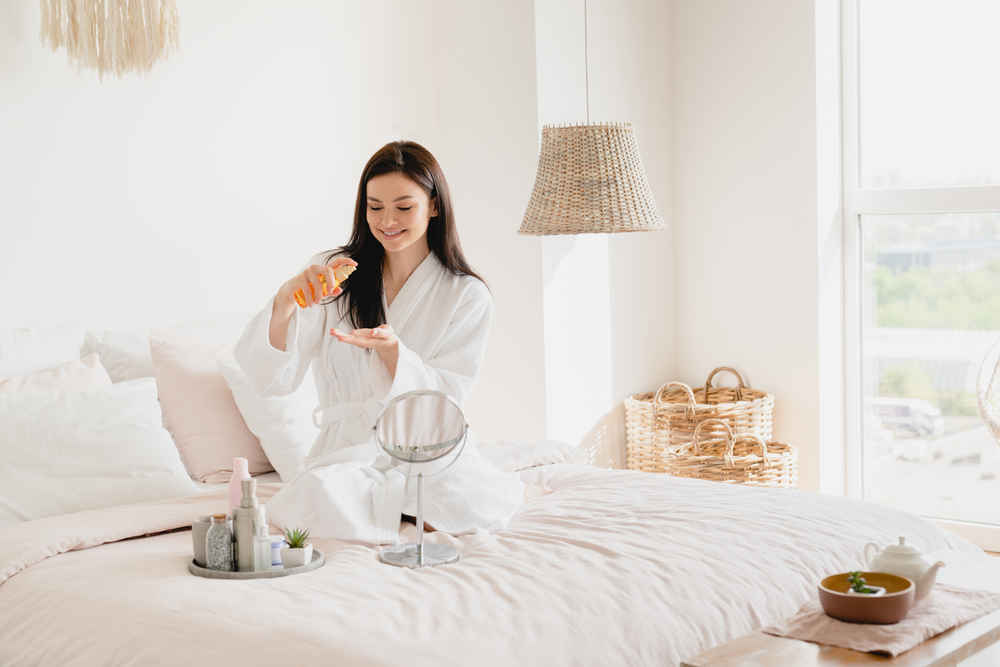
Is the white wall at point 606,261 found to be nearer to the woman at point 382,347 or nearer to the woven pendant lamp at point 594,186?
the woven pendant lamp at point 594,186

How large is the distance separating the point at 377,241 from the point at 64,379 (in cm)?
84

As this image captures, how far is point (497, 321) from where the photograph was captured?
4355 millimetres

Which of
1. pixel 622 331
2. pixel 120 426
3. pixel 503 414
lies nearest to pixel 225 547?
pixel 120 426

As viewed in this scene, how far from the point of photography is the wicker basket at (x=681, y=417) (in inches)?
169

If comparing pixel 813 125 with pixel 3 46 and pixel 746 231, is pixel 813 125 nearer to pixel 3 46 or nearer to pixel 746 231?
pixel 746 231

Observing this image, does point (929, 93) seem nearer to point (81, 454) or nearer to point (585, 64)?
point (585, 64)

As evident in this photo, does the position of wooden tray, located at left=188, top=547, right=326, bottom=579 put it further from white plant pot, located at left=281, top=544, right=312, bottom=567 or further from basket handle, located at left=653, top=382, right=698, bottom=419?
basket handle, located at left=653, top=382, right=698, bottom=419

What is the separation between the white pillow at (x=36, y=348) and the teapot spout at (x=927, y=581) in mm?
2186

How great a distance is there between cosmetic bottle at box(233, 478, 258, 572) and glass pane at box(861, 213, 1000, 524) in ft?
9.55

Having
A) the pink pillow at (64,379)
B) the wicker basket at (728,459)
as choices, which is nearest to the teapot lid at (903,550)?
the pink pillow at (64,379)

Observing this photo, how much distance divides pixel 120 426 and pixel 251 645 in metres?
1.12

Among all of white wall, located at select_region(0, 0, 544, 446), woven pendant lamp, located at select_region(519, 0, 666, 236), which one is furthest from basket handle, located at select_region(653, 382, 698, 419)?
woven pendant lamp, located at select_region(519, 0, 666, 236)

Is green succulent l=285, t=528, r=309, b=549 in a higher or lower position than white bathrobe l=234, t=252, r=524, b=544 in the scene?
lower

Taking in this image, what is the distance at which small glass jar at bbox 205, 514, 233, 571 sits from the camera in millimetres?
2160
